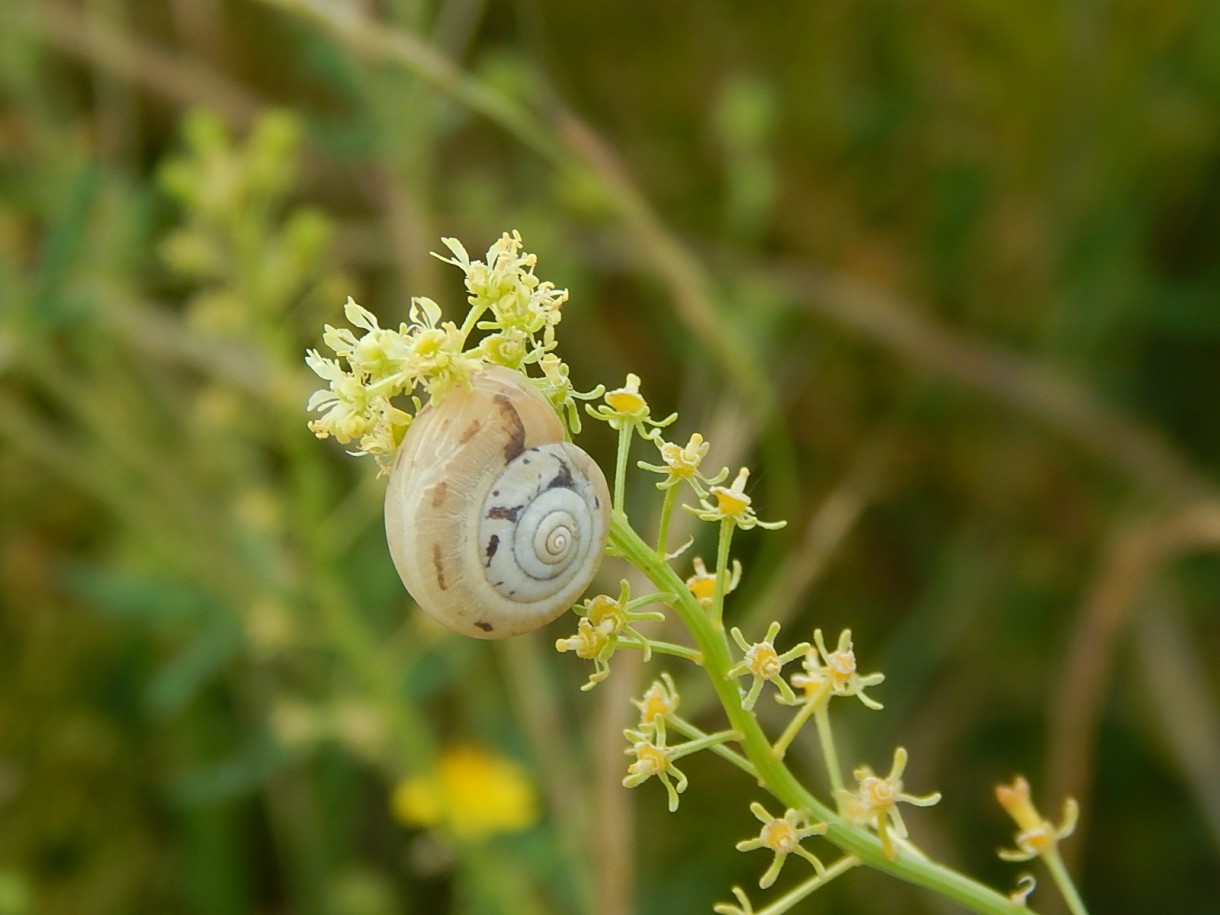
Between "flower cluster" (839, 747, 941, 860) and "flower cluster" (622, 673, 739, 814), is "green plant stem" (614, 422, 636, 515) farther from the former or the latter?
"flower cluster" (839, 747, 941, 860)

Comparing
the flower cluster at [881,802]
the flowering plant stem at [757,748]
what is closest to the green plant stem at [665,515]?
the flowering plant stem at [757,748]

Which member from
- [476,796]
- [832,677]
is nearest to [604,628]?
[832,677]

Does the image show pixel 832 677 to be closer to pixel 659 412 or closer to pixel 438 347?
pixel 438 347

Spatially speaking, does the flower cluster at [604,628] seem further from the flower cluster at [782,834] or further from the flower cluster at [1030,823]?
the flower cluster at [1030,823]

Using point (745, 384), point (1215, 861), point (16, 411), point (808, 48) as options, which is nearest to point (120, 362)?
point (16, 411)

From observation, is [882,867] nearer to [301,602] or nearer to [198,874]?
[301,602]

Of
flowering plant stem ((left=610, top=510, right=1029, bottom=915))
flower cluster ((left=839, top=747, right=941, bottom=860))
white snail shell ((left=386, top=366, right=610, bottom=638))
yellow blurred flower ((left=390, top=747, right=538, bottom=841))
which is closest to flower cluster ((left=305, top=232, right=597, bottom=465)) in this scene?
white snail shell ((left=386, top=366, right=610, bottom=638))

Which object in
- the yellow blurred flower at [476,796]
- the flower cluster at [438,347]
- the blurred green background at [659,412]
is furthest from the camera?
the blurred green background at [659,412]
